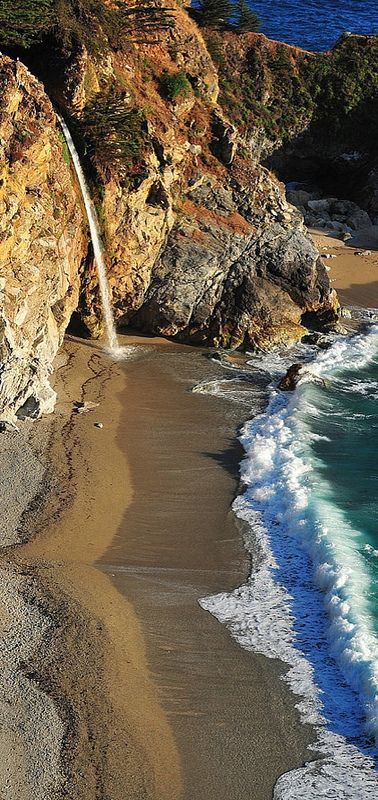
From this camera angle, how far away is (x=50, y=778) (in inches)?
442

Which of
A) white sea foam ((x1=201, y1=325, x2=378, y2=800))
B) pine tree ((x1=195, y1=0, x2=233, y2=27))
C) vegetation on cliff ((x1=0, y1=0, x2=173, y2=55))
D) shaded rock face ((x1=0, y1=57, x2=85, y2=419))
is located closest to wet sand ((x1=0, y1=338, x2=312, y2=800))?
white sea foam ((x1=201, y1=325, x2=378, y2=800))

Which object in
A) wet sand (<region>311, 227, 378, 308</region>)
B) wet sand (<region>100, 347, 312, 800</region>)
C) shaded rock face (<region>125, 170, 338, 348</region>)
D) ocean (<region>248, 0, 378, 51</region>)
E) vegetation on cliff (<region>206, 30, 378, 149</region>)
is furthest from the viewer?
ocean (<region>248, 0, 378, 51</region>)

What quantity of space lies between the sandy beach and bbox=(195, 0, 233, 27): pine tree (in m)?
21.7

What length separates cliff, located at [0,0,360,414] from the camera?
70.5 feet

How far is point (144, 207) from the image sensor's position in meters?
26.0

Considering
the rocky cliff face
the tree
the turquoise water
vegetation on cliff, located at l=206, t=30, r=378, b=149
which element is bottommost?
the turquoise water

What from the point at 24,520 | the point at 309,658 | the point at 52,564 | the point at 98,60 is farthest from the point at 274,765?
the point at 98,60

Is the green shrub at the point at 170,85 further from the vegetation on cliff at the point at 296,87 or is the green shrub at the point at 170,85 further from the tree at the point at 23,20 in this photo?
the vegetation on cliff at the point at 296,87

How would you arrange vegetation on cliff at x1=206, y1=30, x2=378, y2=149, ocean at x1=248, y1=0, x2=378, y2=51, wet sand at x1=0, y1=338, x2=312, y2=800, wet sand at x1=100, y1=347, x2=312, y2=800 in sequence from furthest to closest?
ocean at x1=248, y1=0, x2=378, y2=51 → vegetation on cliff at x1=206, y1=30, x2=378, y2=149 → wet sand at x1=100, y1=347, x2=312, y2=800 → wet sand at x1=0, y1=338, x2=312, y2=800

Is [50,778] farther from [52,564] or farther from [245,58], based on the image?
[245,58]

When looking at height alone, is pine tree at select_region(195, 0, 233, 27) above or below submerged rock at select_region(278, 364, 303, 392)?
above

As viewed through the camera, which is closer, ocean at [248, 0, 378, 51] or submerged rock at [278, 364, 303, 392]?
submerged rock at [278, 364, 303, 392]

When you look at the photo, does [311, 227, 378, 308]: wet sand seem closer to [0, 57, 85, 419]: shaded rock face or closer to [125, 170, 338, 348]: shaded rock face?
[125, 170, 338, 348]: shaded rock face

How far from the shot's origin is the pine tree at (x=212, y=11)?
1479 inches
